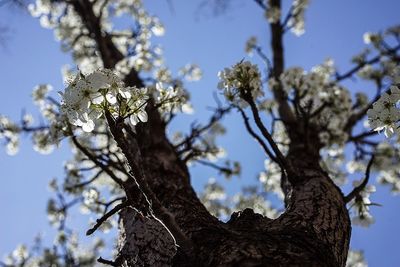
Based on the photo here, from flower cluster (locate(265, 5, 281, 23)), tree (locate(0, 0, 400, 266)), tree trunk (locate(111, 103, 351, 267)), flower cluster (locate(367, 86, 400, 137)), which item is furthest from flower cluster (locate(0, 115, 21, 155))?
flower cluster (locate(367, 86, 400, 137))

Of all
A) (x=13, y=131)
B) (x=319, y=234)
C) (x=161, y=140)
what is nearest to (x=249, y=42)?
(x=161, y=140)

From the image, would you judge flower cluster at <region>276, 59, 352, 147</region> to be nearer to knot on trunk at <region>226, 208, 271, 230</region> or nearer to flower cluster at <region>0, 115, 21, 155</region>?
knot on trunk at <region>226, 208, 271, 230</region>

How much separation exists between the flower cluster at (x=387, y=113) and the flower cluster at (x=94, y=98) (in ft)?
4.39

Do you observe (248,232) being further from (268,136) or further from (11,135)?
(11,135)

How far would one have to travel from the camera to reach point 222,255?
1.85 m

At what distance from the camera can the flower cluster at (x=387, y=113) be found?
2.21 m

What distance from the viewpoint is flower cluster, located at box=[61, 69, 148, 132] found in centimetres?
178

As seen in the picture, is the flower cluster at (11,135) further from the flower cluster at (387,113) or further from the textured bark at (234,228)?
the flower cluster at (387,113)

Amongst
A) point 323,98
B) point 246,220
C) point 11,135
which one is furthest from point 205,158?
point 246,220

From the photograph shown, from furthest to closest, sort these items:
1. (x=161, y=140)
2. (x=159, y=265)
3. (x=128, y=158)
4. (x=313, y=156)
Result: (x=161, y=140), (x=313, y=156), (x=159, y=265), (x=128, y=158)

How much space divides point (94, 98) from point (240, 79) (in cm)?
139

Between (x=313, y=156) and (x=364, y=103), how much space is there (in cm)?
262

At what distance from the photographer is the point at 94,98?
5.90ft

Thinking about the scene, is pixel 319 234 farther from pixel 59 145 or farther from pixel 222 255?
pixel 59 145
